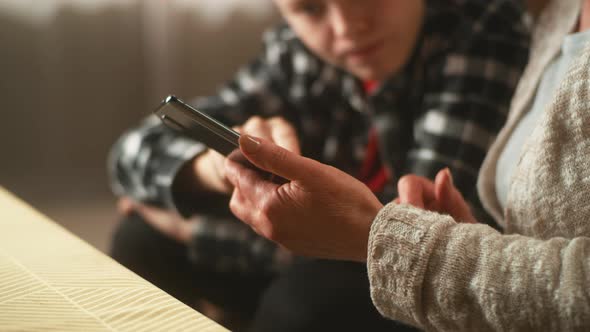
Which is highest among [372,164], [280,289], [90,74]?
[90,74]

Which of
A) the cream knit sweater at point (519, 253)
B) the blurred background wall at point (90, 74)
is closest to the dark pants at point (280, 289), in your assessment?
the cream knit sweater at point (519, 253)

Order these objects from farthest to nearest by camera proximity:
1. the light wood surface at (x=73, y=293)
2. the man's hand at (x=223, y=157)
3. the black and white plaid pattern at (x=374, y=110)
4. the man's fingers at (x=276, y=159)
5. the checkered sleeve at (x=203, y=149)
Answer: the checkered sleeve at (x=203, y=149) < the black and white plaid pattern at (x=374, y=110) < the man's hand at (x=223, y=157) < the man's fingers at (x=276, y=159) < the light wood surface at (x=73, y=293)

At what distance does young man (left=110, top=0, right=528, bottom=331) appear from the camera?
80 cm

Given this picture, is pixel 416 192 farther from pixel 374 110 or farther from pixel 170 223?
pixel 170 223

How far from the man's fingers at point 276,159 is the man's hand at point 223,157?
0.49ft

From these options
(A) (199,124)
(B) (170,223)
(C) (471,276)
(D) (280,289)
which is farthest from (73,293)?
(B) (170,223)

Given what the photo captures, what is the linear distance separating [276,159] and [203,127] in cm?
8

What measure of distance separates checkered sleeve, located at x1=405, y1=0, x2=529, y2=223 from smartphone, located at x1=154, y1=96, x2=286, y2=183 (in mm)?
318

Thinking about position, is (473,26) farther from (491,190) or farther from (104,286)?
(104,286)

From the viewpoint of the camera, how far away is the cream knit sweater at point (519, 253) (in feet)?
1.43

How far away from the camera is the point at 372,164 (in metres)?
1.00

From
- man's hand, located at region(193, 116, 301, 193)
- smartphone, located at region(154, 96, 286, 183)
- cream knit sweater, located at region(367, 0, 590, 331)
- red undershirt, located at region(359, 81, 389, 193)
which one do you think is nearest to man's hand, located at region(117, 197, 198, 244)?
man's hand, located at region(193, 116, 301, 193)

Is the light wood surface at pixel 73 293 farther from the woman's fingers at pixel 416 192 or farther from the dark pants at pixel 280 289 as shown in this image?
the woman's fingers at pixel 416 192

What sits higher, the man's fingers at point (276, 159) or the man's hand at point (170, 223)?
the man's fingers at point (276, 159)
